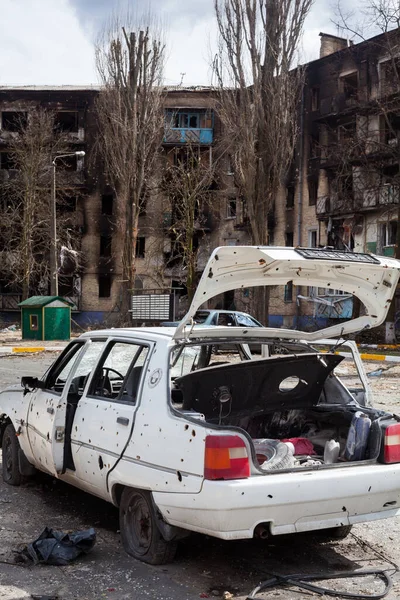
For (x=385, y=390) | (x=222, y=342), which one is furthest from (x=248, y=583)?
(x=385, y=390)

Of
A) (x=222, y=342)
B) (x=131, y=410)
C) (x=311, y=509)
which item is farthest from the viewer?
(x=222, y=342)

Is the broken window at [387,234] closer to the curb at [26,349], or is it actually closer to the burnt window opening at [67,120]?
the curb at [26,349]

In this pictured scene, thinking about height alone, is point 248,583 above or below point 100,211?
below

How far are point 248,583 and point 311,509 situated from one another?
1.99ft

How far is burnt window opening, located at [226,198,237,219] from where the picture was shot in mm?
51500

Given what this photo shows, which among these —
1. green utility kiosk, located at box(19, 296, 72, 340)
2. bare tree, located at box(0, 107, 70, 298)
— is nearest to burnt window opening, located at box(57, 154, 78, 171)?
bare tree, located at box(0, 107, 70, 298)

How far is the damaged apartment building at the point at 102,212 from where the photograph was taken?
51.2 metres

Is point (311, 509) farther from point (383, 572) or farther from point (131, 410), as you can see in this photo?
point (131, 410)

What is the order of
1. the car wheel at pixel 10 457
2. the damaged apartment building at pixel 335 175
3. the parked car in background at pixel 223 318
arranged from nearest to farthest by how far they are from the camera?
the car wheel at pixel 10 457 → the parked car in background at pixel 223 318 → the damaged apartment building at pixel 335 175

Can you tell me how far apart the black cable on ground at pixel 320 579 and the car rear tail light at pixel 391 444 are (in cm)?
73

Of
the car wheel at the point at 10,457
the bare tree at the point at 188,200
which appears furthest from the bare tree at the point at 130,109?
the car wheel at the point at 10,457

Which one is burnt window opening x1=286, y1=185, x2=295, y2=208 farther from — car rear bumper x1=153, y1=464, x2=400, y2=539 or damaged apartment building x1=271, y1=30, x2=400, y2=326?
car rear bumper x1=153, y1=464, x2=400, y2=539

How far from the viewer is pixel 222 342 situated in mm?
5738

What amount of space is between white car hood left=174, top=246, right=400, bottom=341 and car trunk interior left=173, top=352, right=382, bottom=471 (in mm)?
298
